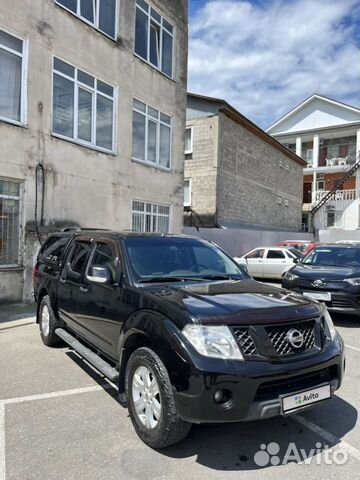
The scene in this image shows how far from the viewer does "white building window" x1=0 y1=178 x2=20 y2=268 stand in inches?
367

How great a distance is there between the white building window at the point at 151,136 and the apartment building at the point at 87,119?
1.4 inches

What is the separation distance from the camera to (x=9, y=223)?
9.46 meters

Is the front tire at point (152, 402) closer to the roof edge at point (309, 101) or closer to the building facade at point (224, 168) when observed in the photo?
the building facade at point (224, 168)

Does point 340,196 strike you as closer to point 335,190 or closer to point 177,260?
point 335,190

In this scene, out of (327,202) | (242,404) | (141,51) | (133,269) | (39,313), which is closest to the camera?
(242,404)

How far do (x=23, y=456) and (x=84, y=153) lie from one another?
364 inches

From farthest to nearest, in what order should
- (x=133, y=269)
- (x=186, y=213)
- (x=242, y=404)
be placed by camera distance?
(x=186, y=213)
(x=133, y=269)
(x=242, y=404)

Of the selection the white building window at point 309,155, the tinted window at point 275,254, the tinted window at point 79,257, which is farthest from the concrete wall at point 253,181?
the tinted window at point 79,257

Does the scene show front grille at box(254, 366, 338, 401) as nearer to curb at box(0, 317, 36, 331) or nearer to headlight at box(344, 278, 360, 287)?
headlight at box(344, 278, 360, 287)

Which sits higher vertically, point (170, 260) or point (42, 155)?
point (42, 155)

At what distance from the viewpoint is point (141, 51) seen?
45.2 feet

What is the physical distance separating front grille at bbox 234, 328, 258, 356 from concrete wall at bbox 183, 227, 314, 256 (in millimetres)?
14302

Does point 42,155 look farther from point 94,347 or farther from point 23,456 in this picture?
point 23,456


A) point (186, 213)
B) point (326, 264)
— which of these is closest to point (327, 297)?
point (326, 264)
